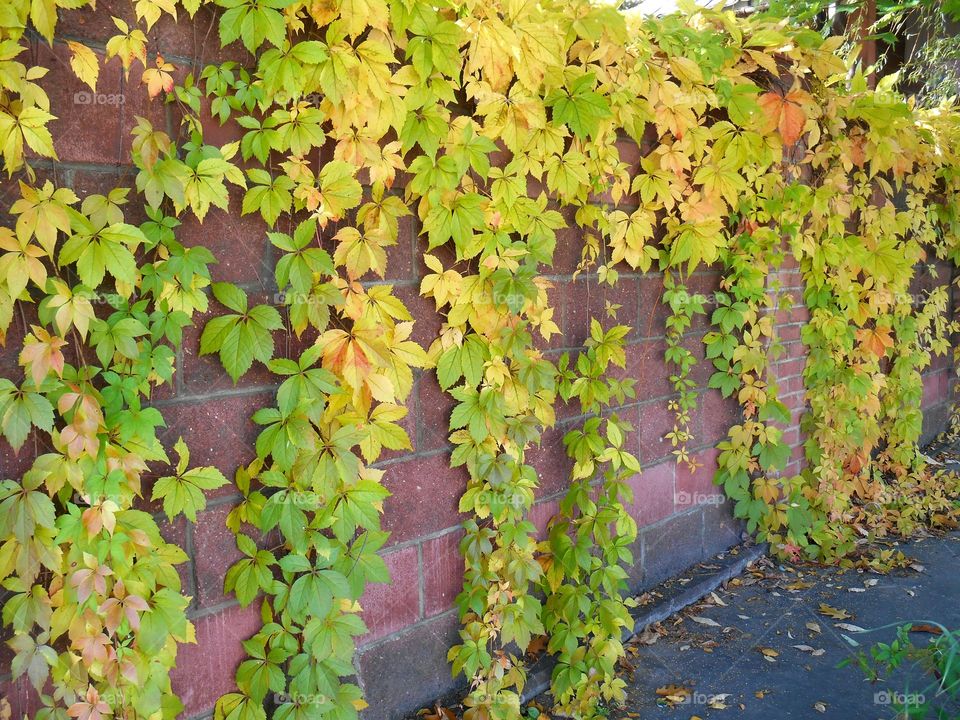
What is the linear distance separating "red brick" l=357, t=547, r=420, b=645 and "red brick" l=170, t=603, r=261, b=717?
345 mm

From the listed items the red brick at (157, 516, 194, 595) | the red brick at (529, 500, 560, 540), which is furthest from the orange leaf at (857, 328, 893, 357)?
the red brick at (157, 516, 194, 595)

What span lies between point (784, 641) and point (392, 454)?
5.84 feet

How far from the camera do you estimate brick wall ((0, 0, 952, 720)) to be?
5.20ft

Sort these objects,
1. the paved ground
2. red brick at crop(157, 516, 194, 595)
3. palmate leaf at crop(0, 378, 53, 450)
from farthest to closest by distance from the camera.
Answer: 1. the paved ground
2. red brick at crop(157, 516, 194, 595)
3. palmate leaf at crop(0, 378, 53, 450)

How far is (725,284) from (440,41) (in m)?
1.89

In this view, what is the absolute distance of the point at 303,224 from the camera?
1.79 metres

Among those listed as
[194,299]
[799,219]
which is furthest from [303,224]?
[799,219]

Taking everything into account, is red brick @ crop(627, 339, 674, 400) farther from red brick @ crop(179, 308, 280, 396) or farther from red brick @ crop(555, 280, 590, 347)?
red brick @ crop(179, 308, 280, 396)

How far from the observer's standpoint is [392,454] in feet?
Result: 7.03

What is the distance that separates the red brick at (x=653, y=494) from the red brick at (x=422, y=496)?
0.95 meters

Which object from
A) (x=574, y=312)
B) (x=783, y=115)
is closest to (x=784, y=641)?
(x=574, y=312)

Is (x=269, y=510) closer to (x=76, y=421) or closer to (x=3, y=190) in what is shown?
(x=76, y=421)

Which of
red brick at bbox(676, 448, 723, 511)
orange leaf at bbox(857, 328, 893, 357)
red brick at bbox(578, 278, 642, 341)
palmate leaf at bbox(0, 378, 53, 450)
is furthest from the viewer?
orange leaf at bbox(857, 328, 893, 357)

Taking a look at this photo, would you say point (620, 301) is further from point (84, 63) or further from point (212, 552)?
point (84, 63)
